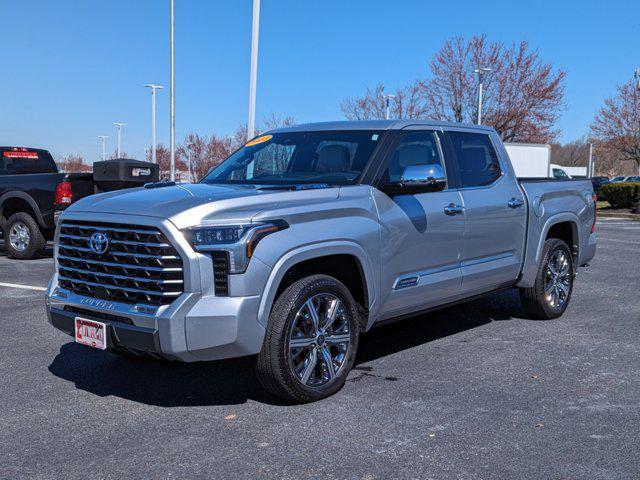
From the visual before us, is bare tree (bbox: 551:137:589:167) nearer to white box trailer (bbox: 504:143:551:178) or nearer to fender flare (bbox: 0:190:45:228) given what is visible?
white box trailer (bbox: 504:143:551:178)

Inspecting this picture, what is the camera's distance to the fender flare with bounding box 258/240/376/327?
4242mm

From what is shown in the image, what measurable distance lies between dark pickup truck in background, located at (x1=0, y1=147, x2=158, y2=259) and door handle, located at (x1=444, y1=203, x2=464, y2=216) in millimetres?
7491

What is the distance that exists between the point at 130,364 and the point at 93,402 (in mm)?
919

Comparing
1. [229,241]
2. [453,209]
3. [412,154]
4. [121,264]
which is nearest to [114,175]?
[412,154]

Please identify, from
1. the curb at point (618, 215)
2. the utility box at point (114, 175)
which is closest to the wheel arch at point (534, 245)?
the utility box at point (114, 175)

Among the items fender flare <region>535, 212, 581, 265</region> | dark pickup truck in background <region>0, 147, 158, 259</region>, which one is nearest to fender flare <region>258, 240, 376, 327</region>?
fender flare <region>535, 212, 581, 265</region>

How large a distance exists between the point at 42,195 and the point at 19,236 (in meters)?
0.97

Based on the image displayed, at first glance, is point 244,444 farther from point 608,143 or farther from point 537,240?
point 608,143

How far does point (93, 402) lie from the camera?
4.69 meters

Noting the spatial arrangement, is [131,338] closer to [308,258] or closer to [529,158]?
[308,258]

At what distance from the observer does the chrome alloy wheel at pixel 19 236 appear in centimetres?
1206

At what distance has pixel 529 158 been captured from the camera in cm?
3322

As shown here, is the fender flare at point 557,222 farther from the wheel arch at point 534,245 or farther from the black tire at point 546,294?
the black tire at point 546,294

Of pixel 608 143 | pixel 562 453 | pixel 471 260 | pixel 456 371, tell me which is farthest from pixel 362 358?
pixel 608 143
